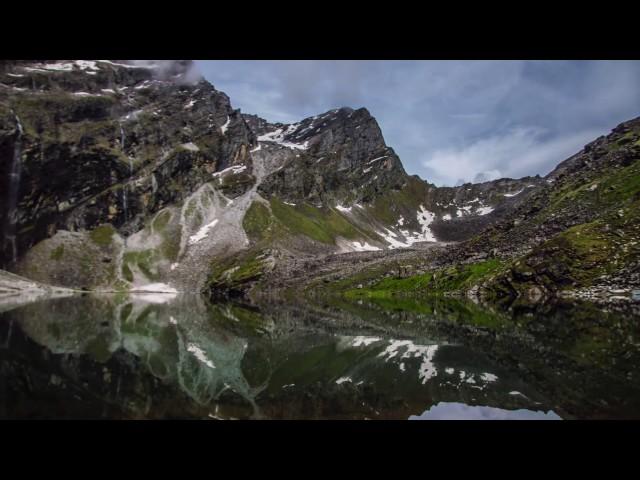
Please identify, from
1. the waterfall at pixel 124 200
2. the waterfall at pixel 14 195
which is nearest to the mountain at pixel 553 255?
the waterfall at pixel 124 200

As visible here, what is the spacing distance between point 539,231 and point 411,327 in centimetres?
8131

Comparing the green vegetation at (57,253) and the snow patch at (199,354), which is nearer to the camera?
the snow patch at (199,354)

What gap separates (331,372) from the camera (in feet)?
85.0

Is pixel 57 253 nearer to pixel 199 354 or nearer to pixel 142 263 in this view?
pixel 142 263

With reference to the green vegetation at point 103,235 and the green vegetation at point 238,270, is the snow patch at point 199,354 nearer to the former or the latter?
the green vegetation at point 238,270

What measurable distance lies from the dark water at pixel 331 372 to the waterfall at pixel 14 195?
478 feet

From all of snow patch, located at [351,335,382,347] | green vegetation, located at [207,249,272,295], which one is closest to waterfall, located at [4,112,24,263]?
green vegetation, located at [207,249,272,295]

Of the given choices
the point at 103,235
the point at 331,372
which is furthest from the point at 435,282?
the point at 103,235

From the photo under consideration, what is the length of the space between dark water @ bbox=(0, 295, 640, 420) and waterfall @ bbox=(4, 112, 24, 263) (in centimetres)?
14580

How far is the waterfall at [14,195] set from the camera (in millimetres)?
165812
